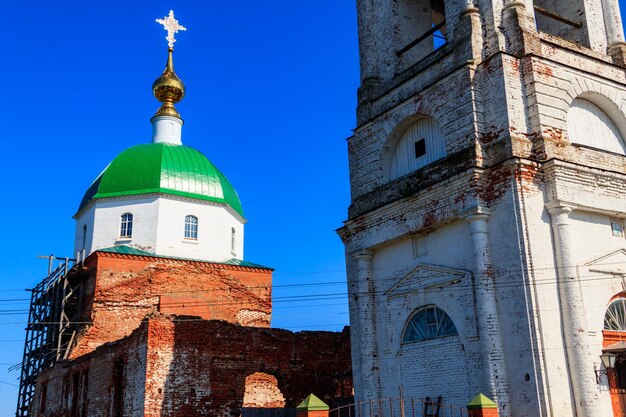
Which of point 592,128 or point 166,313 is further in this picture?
point 166,313

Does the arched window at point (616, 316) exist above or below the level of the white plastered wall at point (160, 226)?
below

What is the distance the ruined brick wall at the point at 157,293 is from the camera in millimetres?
23281

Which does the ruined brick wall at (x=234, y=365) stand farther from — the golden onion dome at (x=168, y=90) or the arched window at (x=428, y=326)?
the golden onion dome at (x=168, y=90)

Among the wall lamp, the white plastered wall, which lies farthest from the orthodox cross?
the wall lamp

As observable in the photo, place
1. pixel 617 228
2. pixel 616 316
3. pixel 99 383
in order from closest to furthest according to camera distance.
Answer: pixel 616 316 < pixel 617 228 < pixel 99 383

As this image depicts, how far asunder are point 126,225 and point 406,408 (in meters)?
15.2

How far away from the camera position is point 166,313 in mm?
23844

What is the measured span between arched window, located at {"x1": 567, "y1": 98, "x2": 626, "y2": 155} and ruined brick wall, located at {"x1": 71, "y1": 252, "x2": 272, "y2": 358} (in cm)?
1539

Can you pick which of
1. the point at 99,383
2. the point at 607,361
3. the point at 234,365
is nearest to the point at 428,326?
the point at 607,361

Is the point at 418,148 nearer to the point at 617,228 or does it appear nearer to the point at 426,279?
the point at 426,279

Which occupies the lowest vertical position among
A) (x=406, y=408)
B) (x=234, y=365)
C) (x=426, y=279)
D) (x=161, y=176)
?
(x=406, y=408)

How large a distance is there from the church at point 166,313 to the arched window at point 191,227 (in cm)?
5

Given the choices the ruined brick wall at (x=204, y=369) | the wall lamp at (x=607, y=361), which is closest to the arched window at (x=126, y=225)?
the ruined brick wall at (x=204, y=369)

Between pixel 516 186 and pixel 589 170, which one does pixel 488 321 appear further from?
pixel 589 170
